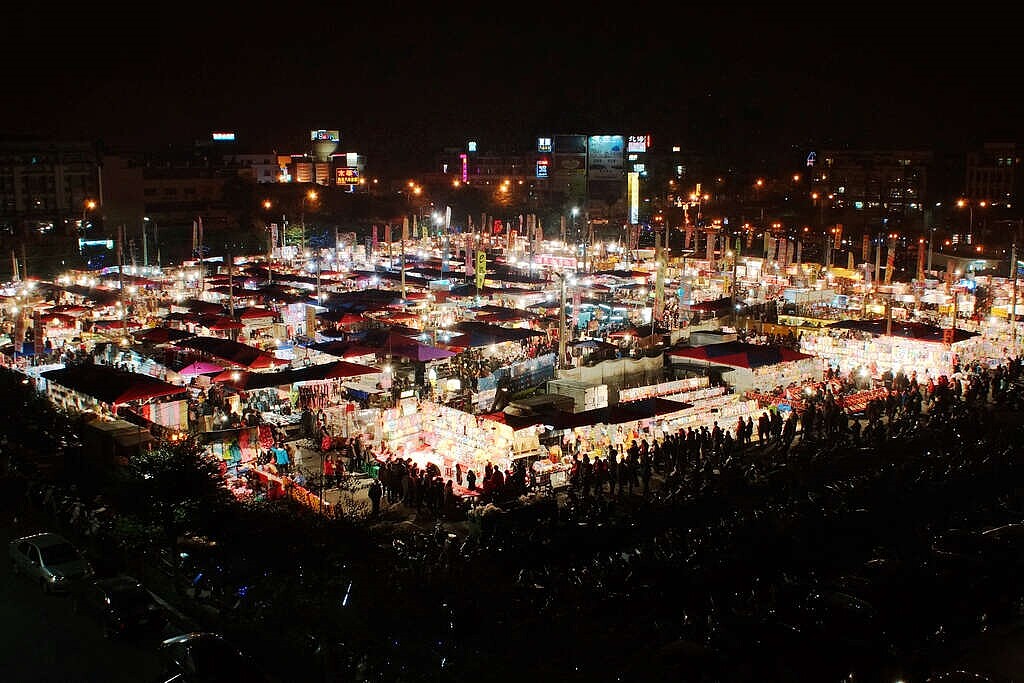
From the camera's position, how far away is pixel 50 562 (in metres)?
8.02

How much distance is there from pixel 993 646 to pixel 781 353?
779cm

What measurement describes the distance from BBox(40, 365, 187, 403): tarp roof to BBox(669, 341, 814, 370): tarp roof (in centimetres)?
759

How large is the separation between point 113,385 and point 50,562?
4.94 metres

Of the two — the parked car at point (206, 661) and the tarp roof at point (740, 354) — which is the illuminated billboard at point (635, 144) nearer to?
the tarp roof at point (740, 354)

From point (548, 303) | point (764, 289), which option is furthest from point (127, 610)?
point (764, 289)

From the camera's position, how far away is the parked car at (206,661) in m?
6.27

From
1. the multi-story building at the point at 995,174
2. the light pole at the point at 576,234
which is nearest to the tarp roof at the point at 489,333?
the light pole at the point at 576,234

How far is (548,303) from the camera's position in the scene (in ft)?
73.4

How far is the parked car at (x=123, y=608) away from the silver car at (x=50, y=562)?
394mm

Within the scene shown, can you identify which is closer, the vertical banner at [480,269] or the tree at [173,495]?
the tree at [173,495]

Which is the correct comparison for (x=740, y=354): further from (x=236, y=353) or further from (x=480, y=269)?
(x=480, y=269)

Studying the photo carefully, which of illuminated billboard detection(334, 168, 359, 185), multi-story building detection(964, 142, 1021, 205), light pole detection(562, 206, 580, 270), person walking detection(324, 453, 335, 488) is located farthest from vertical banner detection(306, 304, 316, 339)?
multi-story building detection(964, 142, 1021, 205)

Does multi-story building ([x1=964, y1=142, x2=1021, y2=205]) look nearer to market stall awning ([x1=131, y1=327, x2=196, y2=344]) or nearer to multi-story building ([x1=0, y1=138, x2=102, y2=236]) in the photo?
multi-story building ([x1=0, y1=138, x2=102, y2=236])

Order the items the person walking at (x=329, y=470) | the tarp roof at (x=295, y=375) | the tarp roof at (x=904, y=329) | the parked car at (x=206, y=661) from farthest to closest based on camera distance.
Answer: the tarp roof at (x=904, y=329) → the tarp roof at (x=295, y=375) → the person walking at (x=329, y=470) → the parked car at (x=206, y=661)
